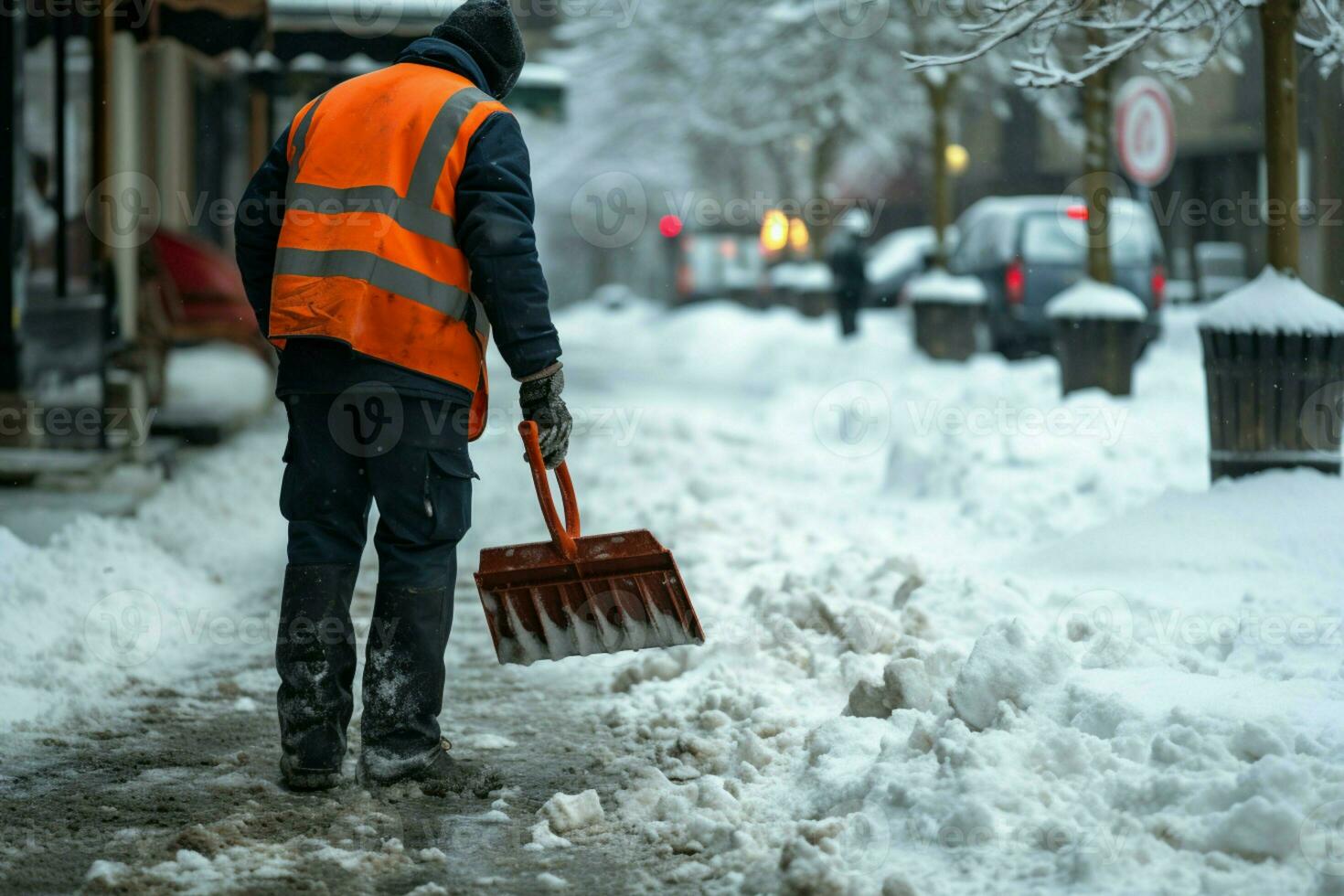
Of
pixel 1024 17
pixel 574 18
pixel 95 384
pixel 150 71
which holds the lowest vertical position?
pixel 95 384

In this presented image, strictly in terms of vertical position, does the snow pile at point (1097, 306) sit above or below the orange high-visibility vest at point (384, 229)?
below

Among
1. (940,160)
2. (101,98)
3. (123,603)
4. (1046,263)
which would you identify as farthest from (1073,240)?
(123,603)

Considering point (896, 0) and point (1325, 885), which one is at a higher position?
point (896, 0)

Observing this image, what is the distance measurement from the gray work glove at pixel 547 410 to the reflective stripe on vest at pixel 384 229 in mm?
177

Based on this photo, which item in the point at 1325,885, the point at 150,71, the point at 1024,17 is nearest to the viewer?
the point at 1325,885

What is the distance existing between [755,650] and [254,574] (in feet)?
9.09

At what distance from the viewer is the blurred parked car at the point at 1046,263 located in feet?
53.2

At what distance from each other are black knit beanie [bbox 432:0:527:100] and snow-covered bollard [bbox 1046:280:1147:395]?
8253 mm

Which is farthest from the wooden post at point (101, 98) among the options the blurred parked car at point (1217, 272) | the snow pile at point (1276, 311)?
the blurred parked car at point (1217, 272)

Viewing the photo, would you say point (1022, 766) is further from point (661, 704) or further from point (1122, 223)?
point (1122, 223)

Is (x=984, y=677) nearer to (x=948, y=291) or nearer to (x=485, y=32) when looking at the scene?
(x=485, y=32)

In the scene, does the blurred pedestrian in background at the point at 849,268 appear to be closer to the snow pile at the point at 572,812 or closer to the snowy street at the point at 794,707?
the snowy street at the point at 794,707

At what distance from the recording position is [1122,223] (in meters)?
16.6

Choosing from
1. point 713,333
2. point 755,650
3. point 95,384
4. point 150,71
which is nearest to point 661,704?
point 755,650
